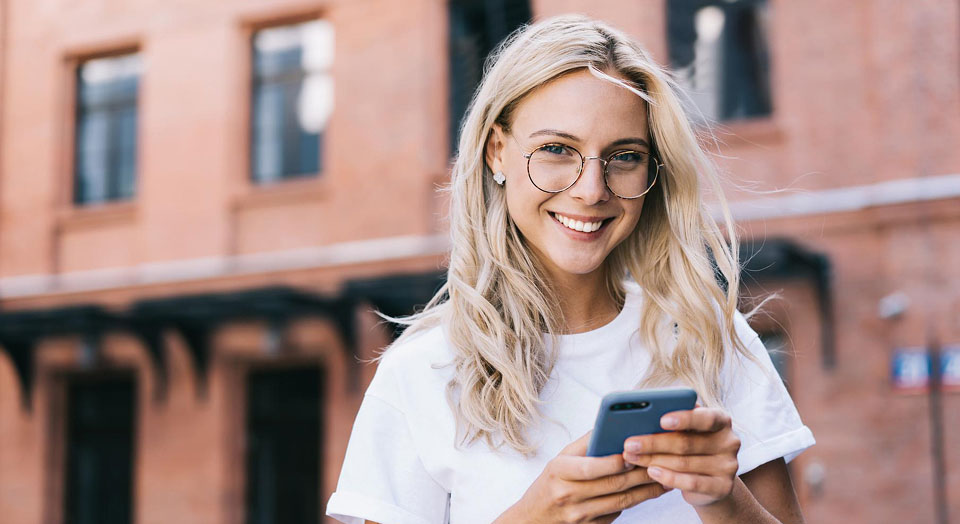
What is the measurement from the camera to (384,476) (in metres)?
1.81

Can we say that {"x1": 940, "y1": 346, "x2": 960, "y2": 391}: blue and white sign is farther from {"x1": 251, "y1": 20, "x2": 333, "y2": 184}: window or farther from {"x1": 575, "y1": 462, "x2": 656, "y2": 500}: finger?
{"x1": 575, "y1": 462, "x2": 656, "y2": 500}: finger

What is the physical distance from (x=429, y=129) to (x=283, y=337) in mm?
2756

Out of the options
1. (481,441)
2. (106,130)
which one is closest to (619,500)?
(481,441)

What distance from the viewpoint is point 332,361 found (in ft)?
39.0

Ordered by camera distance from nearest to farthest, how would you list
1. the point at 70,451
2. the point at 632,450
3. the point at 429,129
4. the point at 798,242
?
the point at 632,450 → the point at 798,242 → the point at 429,129 → the point at 70,451

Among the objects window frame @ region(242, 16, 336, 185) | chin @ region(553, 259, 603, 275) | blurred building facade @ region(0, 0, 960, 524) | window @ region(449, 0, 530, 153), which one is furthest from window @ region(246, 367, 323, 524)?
chin @ region(553, 259, 603, 275)

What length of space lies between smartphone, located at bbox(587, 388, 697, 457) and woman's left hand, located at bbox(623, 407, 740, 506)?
1 cm

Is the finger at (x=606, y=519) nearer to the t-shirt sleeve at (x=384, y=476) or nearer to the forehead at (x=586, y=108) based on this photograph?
the t-shirt sleeve at (x=384, y=476)

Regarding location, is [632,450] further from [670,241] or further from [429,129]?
[429,129]

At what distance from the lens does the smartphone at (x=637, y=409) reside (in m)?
1.47

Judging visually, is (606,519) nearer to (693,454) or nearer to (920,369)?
(693,454)

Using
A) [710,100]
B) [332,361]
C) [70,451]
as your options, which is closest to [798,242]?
[710,100]

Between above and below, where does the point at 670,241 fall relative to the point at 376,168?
below

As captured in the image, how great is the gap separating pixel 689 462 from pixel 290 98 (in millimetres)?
11524
